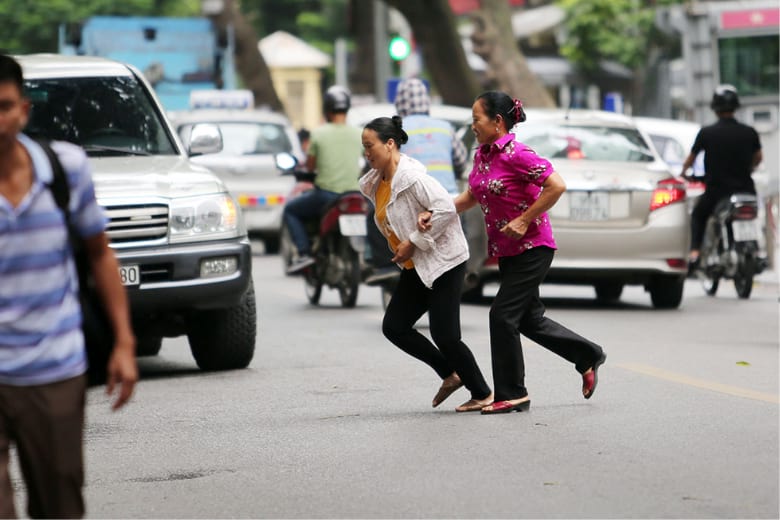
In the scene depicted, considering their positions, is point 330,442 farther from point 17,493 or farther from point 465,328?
point 465,328

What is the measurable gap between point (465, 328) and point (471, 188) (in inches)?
173

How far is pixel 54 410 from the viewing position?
4504mm

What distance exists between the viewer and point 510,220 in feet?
27.4

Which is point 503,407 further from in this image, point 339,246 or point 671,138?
point 671,138

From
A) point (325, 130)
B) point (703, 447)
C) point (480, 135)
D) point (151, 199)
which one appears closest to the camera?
point (703, 447)

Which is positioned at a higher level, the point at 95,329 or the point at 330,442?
the point at 95,329

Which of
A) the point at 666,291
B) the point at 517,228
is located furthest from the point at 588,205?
the point at 517,228

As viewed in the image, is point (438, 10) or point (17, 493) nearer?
point (17, 493)

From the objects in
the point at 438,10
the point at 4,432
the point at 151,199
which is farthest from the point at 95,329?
the point at 438,10

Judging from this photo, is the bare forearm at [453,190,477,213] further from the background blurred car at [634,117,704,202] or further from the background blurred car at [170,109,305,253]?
the background blurred car at [170,109,305,253]

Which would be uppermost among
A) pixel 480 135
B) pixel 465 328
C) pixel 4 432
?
pixel 480 135

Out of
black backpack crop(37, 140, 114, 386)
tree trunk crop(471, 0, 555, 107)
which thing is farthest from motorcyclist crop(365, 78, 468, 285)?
tree trunk crop(471, 0, 555, 107)

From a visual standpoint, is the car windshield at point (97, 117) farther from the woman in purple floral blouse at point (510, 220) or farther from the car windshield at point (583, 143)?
the car windshield at point (583, 143)

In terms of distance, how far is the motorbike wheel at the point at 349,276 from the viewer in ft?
47.6
